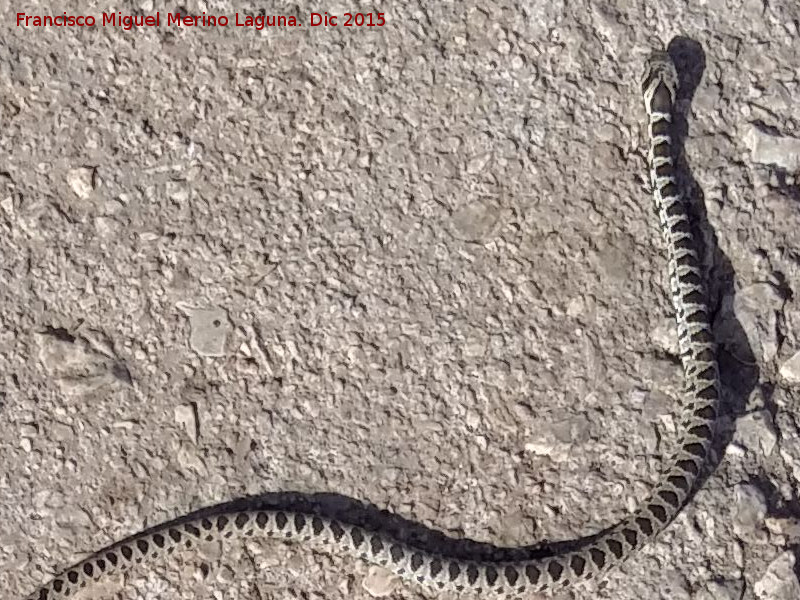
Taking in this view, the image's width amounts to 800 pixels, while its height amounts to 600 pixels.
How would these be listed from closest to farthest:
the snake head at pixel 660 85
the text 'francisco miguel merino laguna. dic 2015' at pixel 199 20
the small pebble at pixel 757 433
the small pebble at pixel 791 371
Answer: the small pebble at pixel 757 433, the small pebble at pixel 791 371, the snake head at pixel 660 85, the text 'francisco miguel merino laguna. dic 2015' at pixel 199 20

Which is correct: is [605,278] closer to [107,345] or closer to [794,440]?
[794,440]

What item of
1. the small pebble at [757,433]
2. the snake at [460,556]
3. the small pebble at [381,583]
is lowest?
the small pebble at [381,583]

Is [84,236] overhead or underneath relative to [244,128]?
underneath

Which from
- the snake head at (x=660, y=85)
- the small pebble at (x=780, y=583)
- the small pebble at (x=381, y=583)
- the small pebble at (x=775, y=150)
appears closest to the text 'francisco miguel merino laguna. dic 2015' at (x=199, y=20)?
the snake head at (x=660, y=85)

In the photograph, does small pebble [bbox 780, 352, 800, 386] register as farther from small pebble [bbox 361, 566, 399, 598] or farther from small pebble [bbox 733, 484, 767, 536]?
small pebble [bbox 361, 566, 399, 598]

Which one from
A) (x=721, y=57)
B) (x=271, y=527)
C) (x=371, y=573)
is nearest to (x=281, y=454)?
(x=271, y=527)

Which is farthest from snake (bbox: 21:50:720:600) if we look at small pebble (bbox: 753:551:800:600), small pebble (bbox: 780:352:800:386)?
small pebble (bbox: 753:551:800:600)

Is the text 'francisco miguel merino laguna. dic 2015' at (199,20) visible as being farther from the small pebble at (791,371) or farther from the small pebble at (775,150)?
the small pebble at (791,371)
